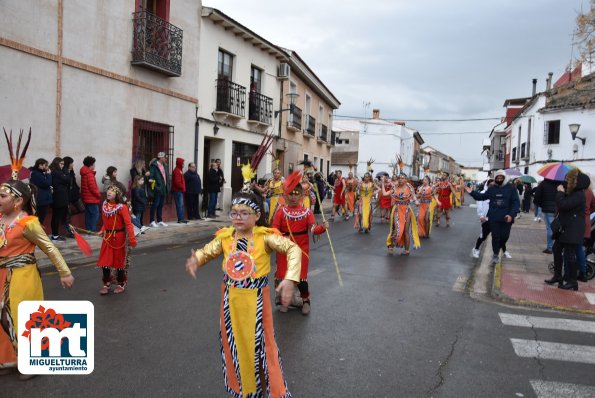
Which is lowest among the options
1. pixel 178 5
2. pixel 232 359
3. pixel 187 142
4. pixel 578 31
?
pixel 232 359

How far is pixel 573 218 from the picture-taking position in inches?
277

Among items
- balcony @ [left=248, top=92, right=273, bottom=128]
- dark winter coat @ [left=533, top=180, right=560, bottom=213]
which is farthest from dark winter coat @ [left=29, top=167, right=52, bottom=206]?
dark winter coat @ [left=533, top=180, right=560, bottom=213]

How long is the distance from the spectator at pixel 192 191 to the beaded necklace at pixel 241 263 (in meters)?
11.7

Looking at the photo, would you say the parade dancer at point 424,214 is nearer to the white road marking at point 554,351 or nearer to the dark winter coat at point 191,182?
the dark winter coat at point 191,182

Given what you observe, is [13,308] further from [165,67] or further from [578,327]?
[165,67]

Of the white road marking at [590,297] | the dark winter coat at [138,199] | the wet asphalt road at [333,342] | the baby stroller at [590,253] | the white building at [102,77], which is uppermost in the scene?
the white building at [102,77]

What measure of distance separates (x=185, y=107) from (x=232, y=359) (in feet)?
43.0

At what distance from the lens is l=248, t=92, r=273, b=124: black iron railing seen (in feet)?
62.8

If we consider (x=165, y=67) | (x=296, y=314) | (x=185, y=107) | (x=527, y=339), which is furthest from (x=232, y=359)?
(x=185, y=107)

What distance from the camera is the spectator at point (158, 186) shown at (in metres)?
13.0

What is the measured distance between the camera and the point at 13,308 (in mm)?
3793

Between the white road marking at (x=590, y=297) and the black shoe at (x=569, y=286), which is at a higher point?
the black shoe at (x=569, y=286)

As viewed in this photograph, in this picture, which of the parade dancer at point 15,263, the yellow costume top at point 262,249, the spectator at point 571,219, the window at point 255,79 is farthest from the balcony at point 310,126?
the yellow costume top at point 262,249

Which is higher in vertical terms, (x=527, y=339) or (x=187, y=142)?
(x=187, y=142)
